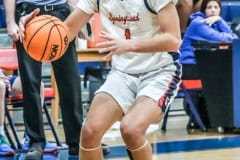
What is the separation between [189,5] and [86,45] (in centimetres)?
151

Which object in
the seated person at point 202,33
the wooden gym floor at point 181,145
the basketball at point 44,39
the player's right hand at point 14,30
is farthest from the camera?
the seated person at point 202,33

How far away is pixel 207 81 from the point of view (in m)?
7.50

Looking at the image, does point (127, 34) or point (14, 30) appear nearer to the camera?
point (127, 34)

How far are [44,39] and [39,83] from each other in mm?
1564

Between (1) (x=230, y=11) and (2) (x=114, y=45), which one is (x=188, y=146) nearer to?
(2) (x=114, y=45)

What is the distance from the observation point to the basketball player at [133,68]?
3.76 meters

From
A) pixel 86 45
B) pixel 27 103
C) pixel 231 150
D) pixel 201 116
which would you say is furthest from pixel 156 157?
pixel 86 45

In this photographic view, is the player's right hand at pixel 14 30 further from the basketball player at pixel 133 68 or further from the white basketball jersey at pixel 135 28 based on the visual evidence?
the white basketball jersey at pixel 135 28

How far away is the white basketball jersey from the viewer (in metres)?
4.00

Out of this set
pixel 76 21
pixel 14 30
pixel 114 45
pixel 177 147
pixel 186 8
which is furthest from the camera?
pixel 186 8

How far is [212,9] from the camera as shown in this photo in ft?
26.2

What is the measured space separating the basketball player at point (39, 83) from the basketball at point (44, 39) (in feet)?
4.29

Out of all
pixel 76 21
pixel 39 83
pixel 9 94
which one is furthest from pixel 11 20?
pixel 76 21

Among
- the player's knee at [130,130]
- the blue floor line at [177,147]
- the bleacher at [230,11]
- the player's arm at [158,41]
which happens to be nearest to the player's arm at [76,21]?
the player's arm at [158,41]
